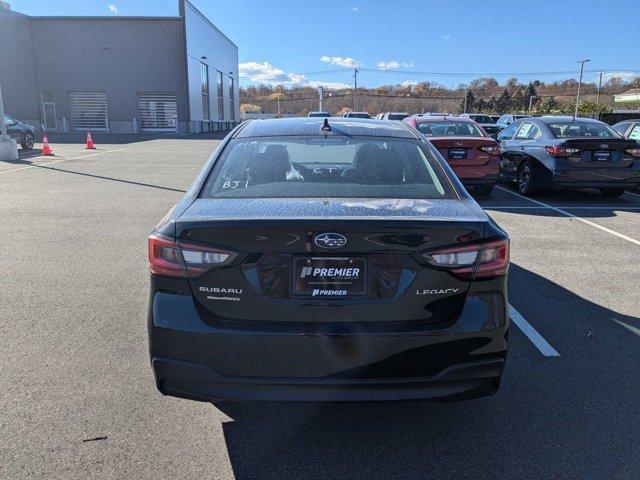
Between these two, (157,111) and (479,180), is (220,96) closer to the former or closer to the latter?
(157,111)

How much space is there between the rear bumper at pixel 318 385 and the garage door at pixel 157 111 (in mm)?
46893

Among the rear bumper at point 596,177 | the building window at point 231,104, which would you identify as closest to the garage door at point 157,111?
the building window at point 231,104

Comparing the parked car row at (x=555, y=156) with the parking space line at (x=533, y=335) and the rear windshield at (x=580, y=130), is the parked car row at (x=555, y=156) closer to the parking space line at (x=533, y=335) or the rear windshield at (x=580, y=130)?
the rear windshield at (x=580, y=130)

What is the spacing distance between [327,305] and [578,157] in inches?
357

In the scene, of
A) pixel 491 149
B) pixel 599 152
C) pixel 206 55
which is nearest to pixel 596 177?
pixel 599 152

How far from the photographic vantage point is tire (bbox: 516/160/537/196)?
11.0 m

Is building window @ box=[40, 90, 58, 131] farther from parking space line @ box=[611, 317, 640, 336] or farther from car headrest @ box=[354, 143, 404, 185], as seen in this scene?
parking space line @ box=[611, 317, 640, 336]

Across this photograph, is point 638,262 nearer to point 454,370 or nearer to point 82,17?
point 454,370

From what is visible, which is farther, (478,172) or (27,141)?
(27,141)

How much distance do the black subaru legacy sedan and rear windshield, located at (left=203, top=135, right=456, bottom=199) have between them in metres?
0.45

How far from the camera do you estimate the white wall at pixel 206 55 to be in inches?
1829

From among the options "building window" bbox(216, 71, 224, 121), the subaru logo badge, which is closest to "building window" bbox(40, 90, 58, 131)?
"building window" bbox(216, 71, 224, 121)

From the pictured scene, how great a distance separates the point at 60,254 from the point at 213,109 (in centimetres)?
5478

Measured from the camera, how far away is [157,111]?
46.9 meters
